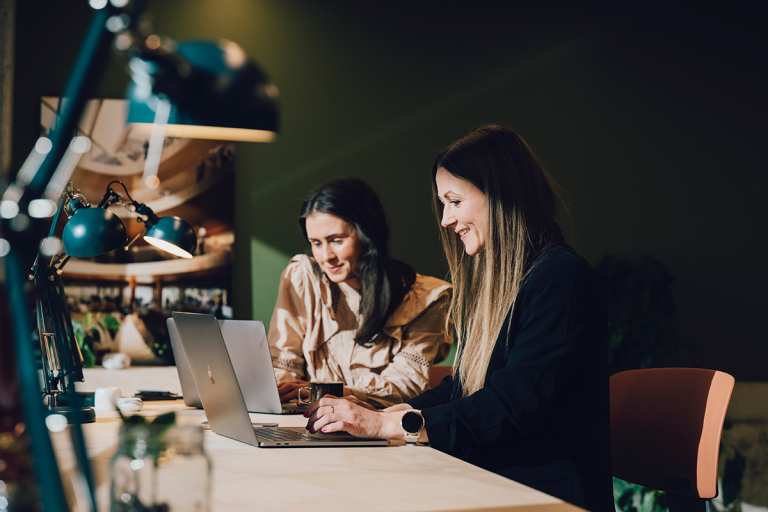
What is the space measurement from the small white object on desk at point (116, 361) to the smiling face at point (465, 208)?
2.19 m

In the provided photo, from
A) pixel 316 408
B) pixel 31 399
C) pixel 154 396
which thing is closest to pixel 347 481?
pixel 316 408

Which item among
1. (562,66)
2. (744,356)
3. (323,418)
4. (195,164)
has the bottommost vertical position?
(744,356)

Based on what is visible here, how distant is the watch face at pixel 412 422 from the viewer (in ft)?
4.61

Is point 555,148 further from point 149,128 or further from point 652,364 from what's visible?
point 149,128

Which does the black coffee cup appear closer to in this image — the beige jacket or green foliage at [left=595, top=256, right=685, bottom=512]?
the beige jacket

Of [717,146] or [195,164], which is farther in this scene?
[717,146]

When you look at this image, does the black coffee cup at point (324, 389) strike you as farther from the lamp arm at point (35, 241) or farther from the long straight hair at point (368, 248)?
the lamp arm at point (35, 241)

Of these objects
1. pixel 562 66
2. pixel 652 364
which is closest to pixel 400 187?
pixel 562 66

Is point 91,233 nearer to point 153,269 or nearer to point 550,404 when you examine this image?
point 550,404

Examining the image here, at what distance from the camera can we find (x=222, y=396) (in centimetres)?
139

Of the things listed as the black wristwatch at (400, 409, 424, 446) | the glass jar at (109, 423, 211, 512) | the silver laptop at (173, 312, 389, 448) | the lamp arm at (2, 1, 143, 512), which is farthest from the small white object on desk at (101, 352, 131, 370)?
the lamp arm at (2, 1, 143, 512)

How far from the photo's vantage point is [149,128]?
24.6 inches

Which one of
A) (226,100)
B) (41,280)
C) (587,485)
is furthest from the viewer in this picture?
(41,280)

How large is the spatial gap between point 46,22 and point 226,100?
3.45 m
